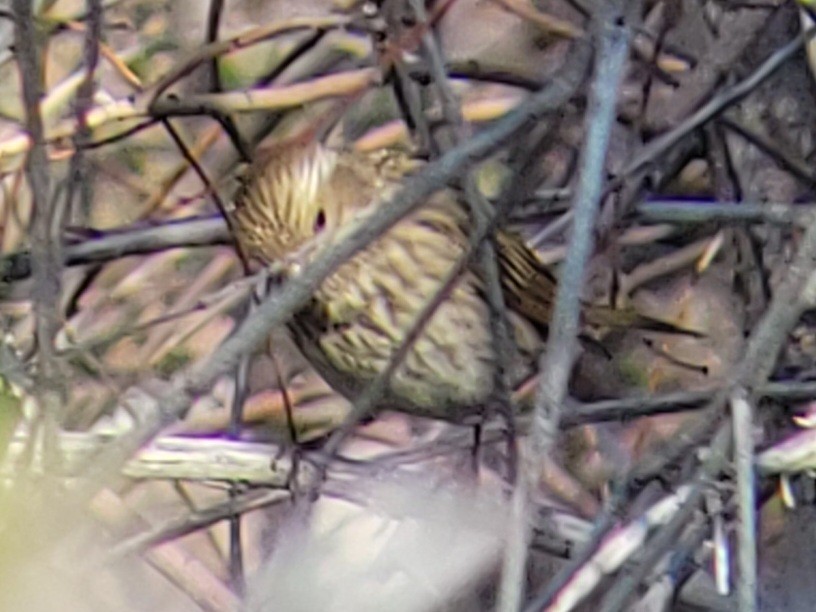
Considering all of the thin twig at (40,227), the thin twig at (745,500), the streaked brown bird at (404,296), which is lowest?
the thin twig at (745,500)

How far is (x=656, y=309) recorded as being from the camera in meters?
1.98

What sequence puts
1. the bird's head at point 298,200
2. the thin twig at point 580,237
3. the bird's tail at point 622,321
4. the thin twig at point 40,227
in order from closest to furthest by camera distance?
the thin twig at point 580,237 < the thin twig at point 40,227 < the bird's head at point 298,200 < the bird's tail at point 622,321

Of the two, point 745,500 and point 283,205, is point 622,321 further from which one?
point 745,500

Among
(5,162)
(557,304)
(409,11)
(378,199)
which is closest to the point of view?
(557,304)

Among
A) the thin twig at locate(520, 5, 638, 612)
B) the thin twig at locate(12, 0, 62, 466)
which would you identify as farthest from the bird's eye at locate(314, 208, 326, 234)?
the thin twig at locate(520, 5, 638, 612)

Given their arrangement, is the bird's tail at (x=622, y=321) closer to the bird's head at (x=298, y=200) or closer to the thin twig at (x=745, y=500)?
the bird's head at (x=298, y=200)

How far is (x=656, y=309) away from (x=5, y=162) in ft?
2.82

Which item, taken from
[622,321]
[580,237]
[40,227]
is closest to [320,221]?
[622,321]

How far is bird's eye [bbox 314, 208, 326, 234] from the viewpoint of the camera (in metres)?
1.68

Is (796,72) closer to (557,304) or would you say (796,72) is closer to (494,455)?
(494,455)

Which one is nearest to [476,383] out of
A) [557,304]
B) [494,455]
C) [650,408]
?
[494,455]

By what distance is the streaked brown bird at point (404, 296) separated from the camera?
1704 mm

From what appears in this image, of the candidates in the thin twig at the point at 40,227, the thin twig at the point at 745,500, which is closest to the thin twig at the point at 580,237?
the thin twig at the point at 745,500

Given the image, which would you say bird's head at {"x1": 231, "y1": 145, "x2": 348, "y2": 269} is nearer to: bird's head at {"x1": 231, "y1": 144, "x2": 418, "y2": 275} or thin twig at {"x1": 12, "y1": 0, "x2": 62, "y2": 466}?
bird's head at {"x1": 231, "y1": 144, "x2": 418, "y2": 275}
